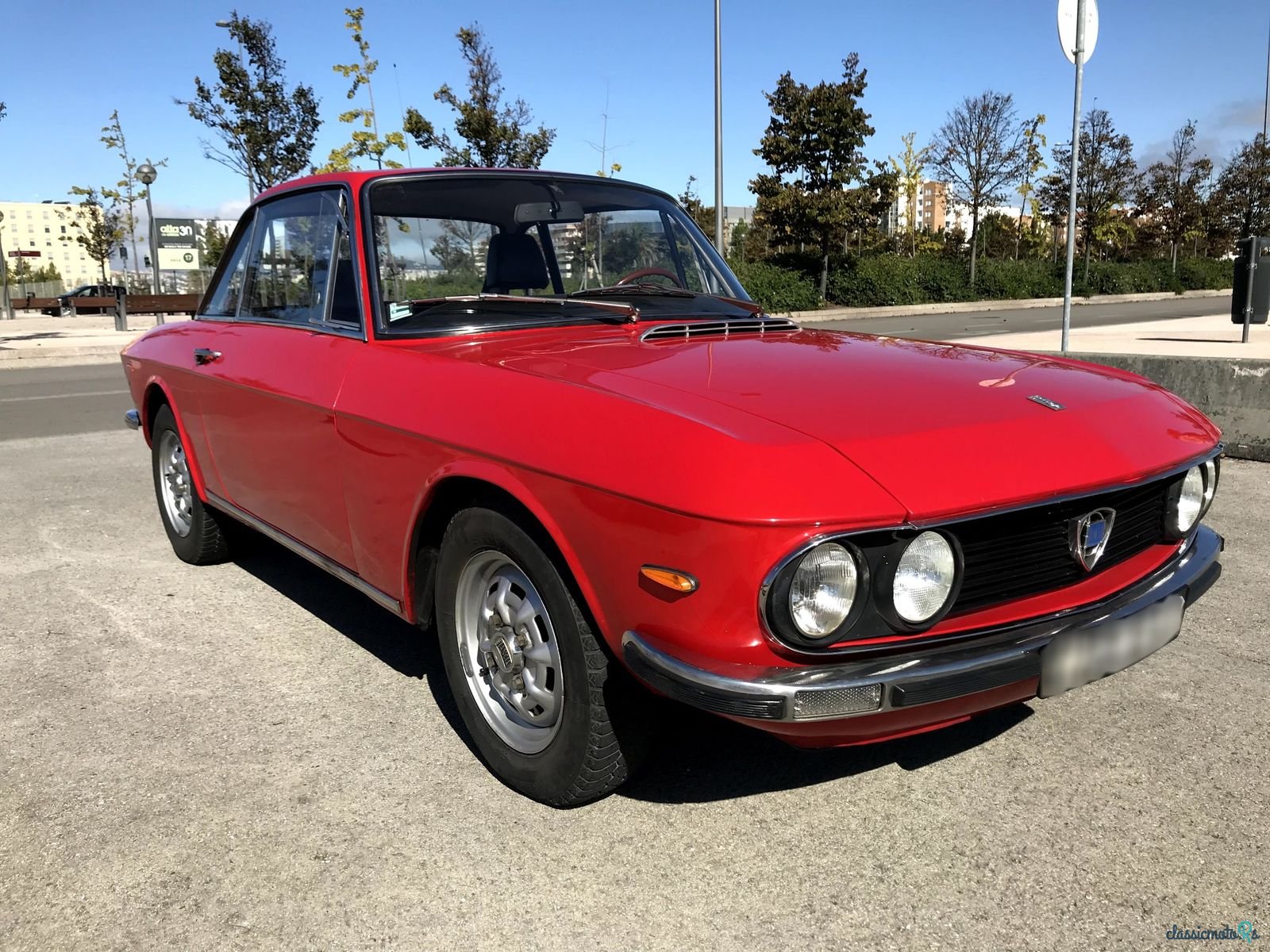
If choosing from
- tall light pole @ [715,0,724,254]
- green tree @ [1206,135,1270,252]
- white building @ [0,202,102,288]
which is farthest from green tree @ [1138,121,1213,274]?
white building @ [0,202,102,288]

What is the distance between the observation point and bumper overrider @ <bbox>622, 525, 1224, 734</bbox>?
6.30 feet

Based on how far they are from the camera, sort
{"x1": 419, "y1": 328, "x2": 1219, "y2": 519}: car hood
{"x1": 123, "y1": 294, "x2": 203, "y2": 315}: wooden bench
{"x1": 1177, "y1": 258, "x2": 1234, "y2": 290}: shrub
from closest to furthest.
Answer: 1. {"x1": 419, "y1": 328, "x2": 1219, "y2": 519}: car hood
2. {"x1": 123, "y1": 294, "x2": 203, "y2": 315}: wooden bench
3. {"x1": 1177, "y1": 258, "x2": 1234, "y2": 290}: shrub

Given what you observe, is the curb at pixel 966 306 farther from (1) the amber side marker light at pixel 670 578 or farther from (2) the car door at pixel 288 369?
(1) the amber side marker light at pixel 670 578

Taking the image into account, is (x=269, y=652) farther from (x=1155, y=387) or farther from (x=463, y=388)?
(x=1155, y=387)

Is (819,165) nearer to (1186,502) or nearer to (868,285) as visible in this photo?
(868,285)

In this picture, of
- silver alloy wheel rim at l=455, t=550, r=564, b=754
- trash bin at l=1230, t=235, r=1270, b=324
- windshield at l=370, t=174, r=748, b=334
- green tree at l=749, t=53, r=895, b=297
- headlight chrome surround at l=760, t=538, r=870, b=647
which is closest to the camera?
headlight chrome surround at l=760, t=538, r=870, b=647

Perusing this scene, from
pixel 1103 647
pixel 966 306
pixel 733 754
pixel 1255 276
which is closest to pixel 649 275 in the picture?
pixel 733 754

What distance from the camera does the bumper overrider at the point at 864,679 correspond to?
1.92m

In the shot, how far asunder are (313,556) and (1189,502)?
8.84 ft

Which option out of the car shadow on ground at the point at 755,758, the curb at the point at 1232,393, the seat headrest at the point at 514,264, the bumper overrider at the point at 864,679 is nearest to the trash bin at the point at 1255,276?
the curb at the point at 1232,393

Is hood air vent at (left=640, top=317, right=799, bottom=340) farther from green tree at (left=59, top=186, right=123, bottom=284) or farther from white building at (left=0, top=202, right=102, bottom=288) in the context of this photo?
white building at (left=0, top=202, right=102, bottom=288)

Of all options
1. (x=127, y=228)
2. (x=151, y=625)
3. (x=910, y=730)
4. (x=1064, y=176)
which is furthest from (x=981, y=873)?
(x=127, y=228)

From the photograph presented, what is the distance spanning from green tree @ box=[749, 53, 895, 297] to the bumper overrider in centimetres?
2525

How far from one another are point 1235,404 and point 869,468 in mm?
5795
